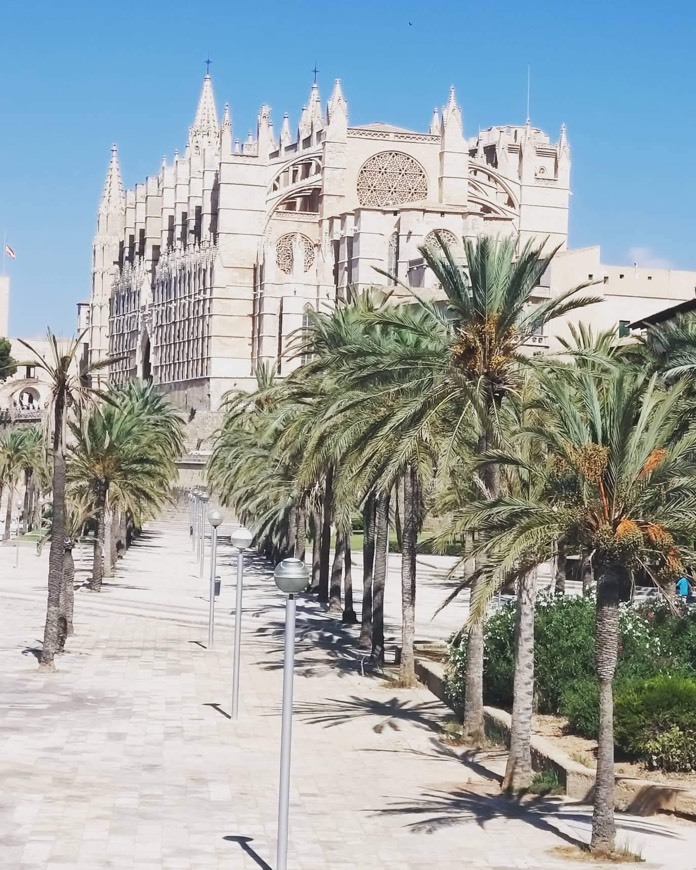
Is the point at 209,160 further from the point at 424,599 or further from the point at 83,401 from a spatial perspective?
the point at 83,401

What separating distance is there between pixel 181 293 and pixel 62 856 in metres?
70.9

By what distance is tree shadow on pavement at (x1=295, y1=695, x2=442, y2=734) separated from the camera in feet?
58.3

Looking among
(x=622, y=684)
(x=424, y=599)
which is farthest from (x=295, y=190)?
(x=622, y=684)

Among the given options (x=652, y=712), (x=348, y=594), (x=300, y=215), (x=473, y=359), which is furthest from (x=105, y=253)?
(x=652, y=712)

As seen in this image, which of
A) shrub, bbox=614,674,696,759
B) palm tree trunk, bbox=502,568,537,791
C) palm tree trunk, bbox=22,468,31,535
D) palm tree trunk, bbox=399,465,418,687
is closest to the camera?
shrub, bbox=614,674,696,759

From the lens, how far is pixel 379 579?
904 inches

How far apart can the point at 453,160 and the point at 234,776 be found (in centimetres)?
6280

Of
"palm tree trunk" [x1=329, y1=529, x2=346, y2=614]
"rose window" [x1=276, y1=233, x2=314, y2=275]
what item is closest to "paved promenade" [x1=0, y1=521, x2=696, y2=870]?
"palm tree trunk" [x1=329, y1=529, x2=346, y2=614]

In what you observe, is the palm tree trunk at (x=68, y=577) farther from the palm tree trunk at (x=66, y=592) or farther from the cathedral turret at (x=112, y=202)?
the cathedral turret at (x=112, y=202)

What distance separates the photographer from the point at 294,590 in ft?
36.2

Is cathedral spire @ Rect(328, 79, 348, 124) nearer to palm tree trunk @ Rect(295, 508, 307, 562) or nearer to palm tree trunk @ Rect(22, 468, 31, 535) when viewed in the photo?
palm tree trunk @ Rect(22, 468, 31, 535)

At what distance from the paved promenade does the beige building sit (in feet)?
150

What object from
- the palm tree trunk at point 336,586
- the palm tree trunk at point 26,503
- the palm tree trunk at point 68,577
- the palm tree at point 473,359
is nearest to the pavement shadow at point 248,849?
the palm tree at point 473,359

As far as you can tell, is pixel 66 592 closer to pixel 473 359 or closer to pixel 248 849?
pixel 473 359
